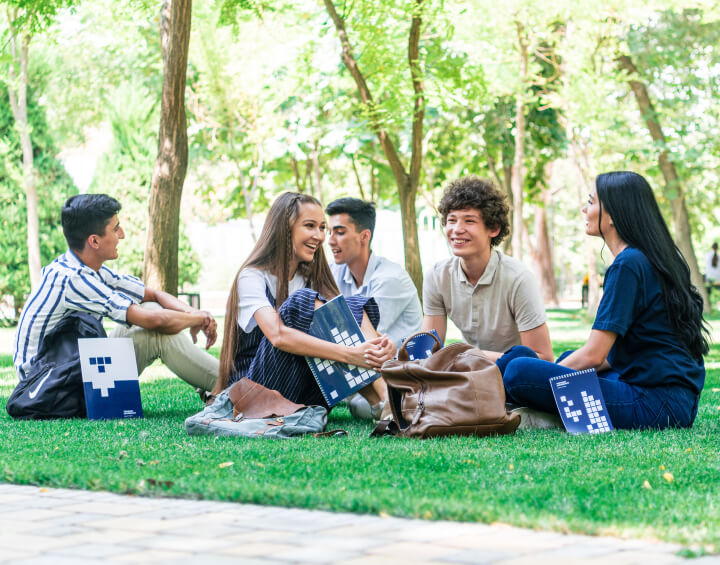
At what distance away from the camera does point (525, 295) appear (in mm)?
6086

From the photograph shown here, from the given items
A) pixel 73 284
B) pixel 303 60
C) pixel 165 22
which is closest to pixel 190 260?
pixel 303 60

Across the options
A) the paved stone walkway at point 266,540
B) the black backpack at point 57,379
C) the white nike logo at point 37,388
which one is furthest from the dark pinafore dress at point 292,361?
the paved stone walkway at point 266,540

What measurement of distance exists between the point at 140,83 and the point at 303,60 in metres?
7.80

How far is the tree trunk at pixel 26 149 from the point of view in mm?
22094

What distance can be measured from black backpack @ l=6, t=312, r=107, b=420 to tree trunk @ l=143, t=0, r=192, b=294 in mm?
3102

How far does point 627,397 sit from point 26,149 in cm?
1989

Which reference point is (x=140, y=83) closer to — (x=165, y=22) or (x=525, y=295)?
A: (x=165, y=22)

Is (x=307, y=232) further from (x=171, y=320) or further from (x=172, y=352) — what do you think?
(x=172, y=352)

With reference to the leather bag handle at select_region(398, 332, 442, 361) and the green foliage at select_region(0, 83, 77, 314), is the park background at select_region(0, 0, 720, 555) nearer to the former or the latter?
the green foliage at select_region(0, 83, 77, 314)

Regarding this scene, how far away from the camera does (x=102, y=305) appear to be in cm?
656

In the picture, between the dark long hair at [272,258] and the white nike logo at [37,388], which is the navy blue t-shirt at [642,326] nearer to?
the dark long hair at [272,258]

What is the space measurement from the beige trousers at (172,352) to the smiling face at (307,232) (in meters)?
1.27

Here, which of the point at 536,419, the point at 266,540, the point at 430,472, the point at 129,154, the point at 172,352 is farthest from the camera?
the point at 129,154

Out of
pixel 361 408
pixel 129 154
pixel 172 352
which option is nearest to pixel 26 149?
pixel 129 154
